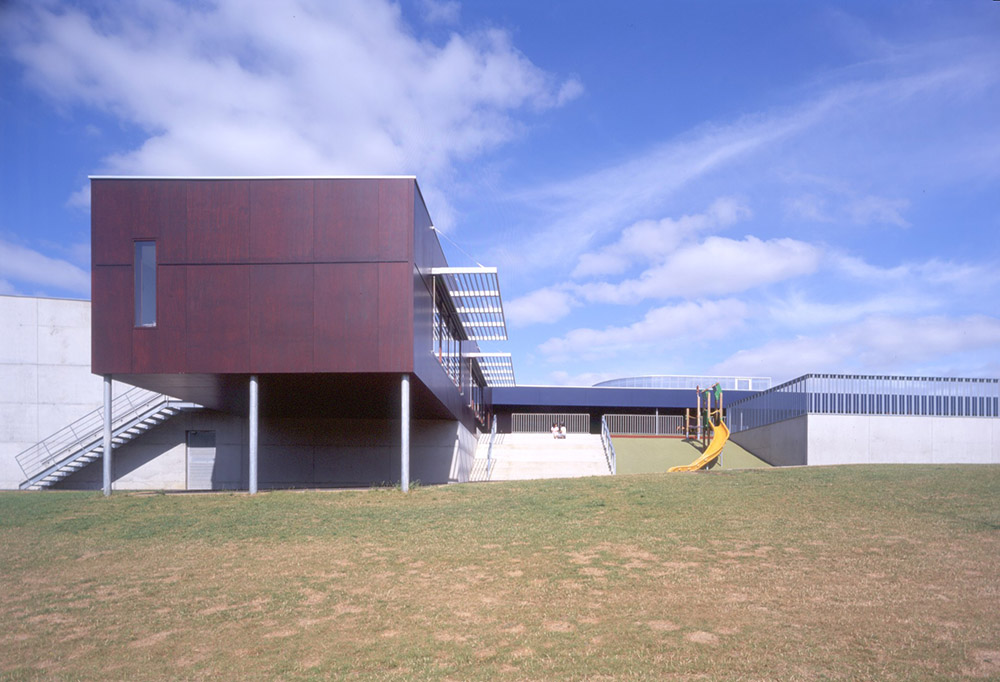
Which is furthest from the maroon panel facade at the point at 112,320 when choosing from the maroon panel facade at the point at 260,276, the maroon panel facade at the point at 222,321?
the maroon panel facade at the point at 222,321

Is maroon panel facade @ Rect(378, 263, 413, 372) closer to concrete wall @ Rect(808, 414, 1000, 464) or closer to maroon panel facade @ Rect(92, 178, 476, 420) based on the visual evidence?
maroon panel facade @ Rect(92, 178, 476, 420)

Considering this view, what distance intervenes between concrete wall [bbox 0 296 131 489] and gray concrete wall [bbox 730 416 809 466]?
2420 cm

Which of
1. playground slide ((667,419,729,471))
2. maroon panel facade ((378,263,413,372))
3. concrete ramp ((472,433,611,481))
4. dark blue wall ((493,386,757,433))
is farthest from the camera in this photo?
dark blue wall ((493,386,757,433))

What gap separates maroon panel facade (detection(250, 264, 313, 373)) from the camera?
19234mm

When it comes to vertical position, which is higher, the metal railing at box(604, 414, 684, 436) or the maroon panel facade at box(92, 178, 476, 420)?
the maroon panel facade at box(92, 178, 476, 420)

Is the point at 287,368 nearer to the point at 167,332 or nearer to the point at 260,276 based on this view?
the point at 260,276

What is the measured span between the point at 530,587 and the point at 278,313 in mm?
11667

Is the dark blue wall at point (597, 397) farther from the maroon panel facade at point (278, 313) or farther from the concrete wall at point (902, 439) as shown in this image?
the maroon panel facade at point (278, 313)

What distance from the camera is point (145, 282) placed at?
19.6m

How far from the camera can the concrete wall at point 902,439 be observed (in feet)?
86.9

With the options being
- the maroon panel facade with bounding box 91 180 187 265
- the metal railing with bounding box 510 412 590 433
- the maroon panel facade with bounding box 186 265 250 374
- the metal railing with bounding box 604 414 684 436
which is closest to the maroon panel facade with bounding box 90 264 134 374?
the maroon panel facade with bounding box 91 180 187 265

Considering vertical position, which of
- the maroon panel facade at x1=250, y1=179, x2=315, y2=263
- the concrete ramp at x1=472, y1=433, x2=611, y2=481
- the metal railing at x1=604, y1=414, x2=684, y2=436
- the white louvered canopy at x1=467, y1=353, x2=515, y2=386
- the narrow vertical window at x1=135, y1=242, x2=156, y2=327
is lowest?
the concrete ramp at x1=472, y1=433, x2=611, y2=481

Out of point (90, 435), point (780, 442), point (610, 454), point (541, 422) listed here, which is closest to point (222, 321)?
point (90, 435)

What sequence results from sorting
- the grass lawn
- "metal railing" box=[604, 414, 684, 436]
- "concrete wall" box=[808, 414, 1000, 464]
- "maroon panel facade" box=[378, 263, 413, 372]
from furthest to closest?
"metal railing" box=[604, 414, 684, 436]
"concrete wall" box=[808, 414, 1000, 464]
"maroon panel facade" box=[378, 263, 413, 372]
the grass lawn
